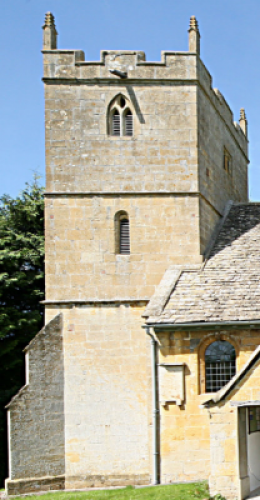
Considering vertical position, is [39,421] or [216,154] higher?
[216,154]

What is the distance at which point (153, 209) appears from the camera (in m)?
19.8

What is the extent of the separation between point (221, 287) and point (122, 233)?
4033mm

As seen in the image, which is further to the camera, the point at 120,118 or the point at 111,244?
the point at 120,118

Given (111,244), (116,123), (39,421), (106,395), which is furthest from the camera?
(116,123)

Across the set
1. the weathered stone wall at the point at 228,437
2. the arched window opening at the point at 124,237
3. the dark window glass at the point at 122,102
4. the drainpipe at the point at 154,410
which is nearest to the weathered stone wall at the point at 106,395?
the drainpipe at the point at 154,410

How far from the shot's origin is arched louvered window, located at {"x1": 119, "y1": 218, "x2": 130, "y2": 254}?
64.7 ft

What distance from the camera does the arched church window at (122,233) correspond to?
1970 centimetres

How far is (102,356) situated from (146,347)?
4.85ft

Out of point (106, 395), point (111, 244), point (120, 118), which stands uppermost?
point (120, 118)

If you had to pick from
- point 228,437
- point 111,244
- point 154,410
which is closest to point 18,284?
point 111,244

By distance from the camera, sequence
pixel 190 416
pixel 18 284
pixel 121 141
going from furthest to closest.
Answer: pixel 18 284 → pixel 121 141 → pixel 190 416

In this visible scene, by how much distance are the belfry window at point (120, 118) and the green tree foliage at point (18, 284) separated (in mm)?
9988

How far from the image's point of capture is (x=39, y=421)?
60.5ft

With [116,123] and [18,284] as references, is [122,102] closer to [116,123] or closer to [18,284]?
[116,123]
